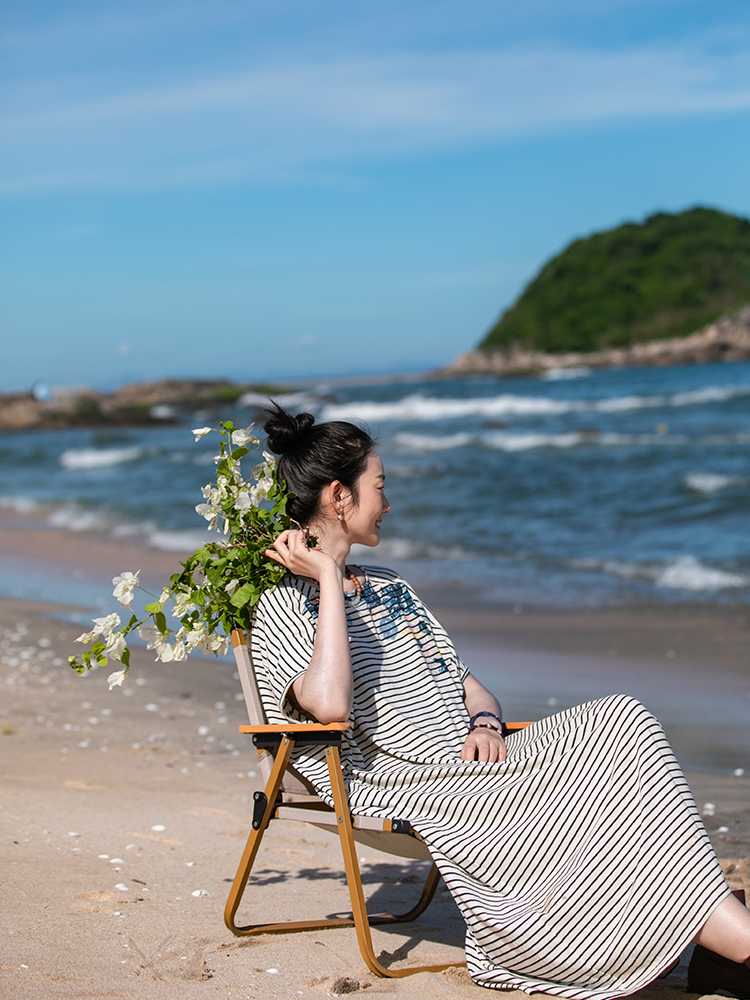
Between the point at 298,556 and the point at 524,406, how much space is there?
34593 mm

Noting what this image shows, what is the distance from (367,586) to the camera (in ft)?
10.8

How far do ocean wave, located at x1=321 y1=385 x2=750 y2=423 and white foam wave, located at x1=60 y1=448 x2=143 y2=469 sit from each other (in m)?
7.97

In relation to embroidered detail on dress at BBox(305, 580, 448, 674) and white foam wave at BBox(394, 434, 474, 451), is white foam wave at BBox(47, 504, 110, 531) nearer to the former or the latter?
white foam wave at BBox(394, 434, 474, 451)

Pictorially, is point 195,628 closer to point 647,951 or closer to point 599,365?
point 647,951

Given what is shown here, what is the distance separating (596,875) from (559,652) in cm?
461

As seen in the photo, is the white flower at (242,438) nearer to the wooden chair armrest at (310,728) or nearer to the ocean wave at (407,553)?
the wooden chair armrest at (310,728)

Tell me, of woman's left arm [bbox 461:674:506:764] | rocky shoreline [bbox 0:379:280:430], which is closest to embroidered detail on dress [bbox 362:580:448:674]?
woman's left arm [bbox 461:674:506:764]

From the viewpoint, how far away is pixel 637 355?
84250 millimetres

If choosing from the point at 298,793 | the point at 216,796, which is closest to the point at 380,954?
the point at 298,793

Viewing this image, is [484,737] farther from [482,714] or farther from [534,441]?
[534,441]

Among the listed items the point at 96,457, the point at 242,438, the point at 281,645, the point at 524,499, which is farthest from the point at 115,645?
the point at 96,457

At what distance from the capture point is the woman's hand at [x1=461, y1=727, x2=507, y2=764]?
9.82 feet

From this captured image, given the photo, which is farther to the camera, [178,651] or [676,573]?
[676,573]

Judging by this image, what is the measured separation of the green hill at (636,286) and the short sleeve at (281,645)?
282 ft
